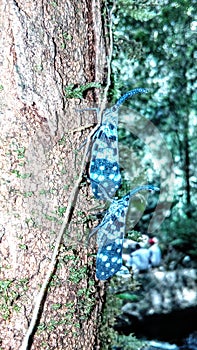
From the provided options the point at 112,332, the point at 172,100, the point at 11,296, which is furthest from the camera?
the point at 172,100

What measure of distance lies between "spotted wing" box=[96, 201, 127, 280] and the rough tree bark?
0.11 ft

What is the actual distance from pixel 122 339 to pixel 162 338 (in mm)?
694

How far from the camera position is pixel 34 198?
0.44m

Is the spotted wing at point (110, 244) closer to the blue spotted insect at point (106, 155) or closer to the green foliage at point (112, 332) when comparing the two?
the blue spotted insect at point (106, 155)

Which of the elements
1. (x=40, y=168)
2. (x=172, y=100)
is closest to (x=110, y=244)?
(x=40, y=168)

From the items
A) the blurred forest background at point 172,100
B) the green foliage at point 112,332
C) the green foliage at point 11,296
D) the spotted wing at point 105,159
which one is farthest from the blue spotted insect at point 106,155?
the blurred forest background at point 172,100

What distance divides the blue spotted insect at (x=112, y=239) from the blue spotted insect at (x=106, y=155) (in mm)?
21

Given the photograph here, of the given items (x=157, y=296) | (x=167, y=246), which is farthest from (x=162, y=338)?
(x=167, y=246)

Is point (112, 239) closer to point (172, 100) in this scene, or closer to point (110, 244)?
point (110, 244)

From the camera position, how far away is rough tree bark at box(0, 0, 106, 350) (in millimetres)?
430

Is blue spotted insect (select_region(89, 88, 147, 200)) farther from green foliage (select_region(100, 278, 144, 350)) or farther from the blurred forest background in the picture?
the blurred forest background

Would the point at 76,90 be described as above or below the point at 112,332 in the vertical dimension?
above

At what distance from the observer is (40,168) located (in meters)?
0.44

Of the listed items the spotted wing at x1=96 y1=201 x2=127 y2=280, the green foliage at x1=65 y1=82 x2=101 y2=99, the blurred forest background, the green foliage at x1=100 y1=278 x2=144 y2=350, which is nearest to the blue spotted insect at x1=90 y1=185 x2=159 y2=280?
the spotted wing at x1=96 y1=201 x2=127 y2=280
